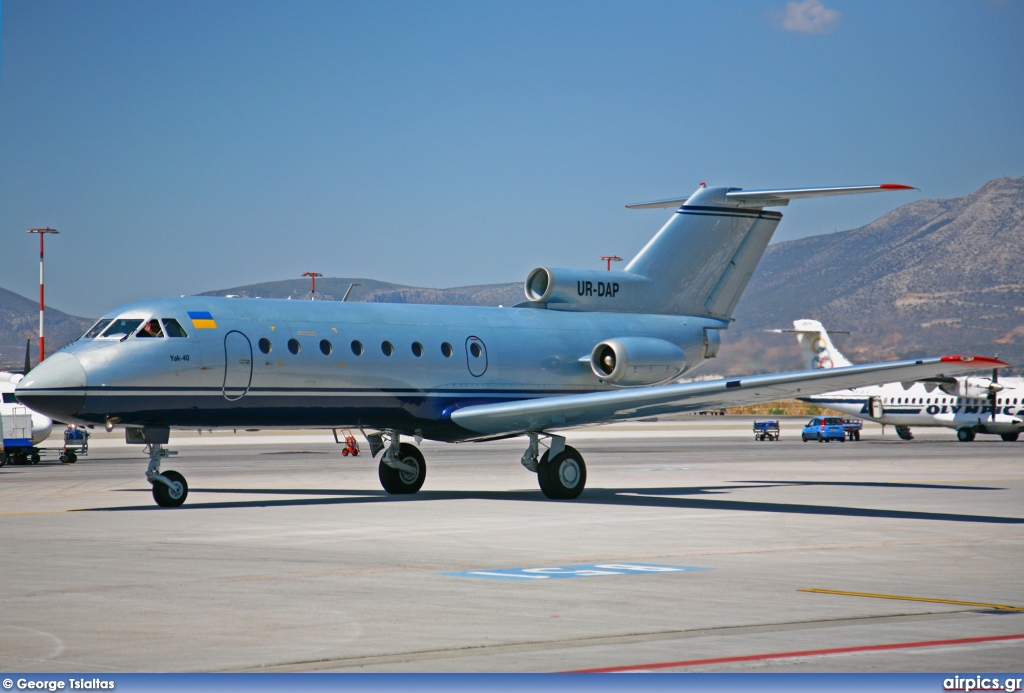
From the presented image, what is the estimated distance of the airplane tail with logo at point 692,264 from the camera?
29391mm

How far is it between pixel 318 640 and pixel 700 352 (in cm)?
2122

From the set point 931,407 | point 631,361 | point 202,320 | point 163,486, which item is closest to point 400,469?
point 631,361

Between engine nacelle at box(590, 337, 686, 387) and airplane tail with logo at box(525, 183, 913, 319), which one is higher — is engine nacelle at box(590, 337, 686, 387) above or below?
below

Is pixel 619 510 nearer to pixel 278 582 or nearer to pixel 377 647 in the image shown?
pixel 278 582

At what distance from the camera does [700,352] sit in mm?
30078

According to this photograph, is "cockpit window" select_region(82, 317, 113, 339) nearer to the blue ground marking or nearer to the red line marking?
the blue ground marking

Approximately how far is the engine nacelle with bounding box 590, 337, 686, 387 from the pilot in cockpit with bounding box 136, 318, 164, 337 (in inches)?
381

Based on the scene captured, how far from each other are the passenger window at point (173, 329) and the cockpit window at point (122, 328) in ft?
1.54

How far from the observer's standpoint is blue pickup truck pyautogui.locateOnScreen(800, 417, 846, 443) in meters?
68.1

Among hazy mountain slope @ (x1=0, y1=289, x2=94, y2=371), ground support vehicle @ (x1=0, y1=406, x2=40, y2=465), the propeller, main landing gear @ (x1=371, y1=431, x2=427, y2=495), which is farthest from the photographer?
hazy mountain slope @ (x1=0, y1=289, x2=94, y2=371)

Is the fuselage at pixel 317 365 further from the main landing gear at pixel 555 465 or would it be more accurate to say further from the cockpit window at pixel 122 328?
the main landing gear at pixel 555 465

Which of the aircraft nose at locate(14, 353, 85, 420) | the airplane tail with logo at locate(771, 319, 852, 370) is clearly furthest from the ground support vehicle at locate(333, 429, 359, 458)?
the airplane tail with logo at locate(771, 319, 852, 370)

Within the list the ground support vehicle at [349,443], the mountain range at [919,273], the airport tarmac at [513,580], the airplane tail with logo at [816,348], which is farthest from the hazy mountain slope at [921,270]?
the airport tarmac at [513,580]

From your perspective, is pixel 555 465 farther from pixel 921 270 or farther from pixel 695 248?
pixel 921 270
